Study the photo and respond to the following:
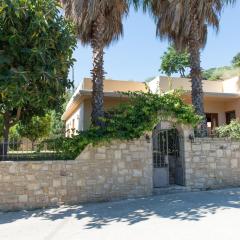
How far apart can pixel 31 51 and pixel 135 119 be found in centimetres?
402

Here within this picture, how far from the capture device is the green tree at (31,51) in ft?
28.6

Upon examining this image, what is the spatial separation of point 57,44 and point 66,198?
192 inches

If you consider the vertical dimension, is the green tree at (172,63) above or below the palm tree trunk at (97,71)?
above

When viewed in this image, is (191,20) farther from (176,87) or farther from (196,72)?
(176,87)

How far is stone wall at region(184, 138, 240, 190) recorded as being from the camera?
11.4m

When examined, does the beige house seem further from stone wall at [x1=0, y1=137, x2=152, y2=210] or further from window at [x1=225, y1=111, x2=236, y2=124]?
stone wall at [x1=0, y1=137, x2=152, y2=210]

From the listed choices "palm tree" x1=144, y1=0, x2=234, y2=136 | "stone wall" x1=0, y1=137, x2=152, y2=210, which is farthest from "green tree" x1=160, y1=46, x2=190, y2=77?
"stone wall" x1=0, y1=137, x2=152, y2=210

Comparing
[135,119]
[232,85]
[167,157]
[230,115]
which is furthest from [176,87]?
[135,119]

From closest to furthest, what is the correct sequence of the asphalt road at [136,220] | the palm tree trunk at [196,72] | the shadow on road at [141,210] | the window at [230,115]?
the asphalt road at [136,220] < the shadow on road at [141,210] < the palm tree trunk at [196,72] < the window at [230,115]

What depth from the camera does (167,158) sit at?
460 inches

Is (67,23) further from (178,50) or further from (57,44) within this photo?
(178,50)

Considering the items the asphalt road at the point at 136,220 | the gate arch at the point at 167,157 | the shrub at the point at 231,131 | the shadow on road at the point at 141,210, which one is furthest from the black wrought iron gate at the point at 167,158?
the shrub at the point at 231,131

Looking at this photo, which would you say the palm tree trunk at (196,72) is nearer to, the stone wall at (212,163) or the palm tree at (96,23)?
the stone wall at (212,163)

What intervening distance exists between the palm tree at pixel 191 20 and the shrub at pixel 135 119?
2.11 meters
